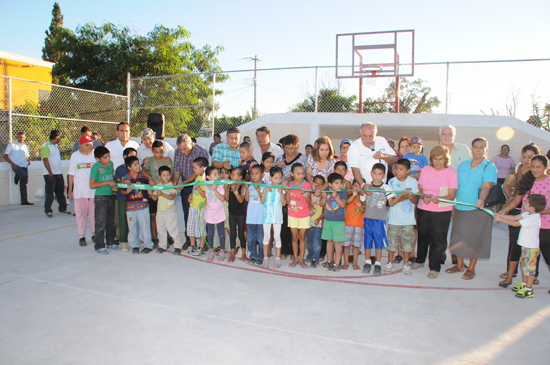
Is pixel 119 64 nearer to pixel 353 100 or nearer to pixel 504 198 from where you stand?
pixel 353 100

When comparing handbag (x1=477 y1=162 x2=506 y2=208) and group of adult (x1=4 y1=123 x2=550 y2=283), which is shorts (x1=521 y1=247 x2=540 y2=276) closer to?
group of adult (x1=4 y1=123 x2=550 y2=283)

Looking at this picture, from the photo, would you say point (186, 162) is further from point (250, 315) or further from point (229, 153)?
point (250, 315)

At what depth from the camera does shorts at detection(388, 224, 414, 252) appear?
4441mm

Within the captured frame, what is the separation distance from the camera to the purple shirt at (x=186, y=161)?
17.5 feet

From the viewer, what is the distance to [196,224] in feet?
16.5

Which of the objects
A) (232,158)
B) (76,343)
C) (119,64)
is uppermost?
(119,64)

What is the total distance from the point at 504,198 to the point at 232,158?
3404 millimetres

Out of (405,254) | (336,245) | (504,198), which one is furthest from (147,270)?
(504,198)

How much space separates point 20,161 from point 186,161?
607 centimetres

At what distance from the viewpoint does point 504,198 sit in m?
4.27

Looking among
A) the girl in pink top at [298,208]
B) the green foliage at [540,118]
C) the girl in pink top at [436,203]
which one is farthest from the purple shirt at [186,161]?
the green foliage at [540,118]

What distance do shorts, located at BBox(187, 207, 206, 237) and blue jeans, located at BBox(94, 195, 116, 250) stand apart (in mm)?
1204

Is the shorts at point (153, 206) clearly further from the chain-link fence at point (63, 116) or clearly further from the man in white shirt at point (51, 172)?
the chain-link fence at point (63, 116)

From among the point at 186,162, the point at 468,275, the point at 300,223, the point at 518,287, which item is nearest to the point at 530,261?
the point at 518,287
